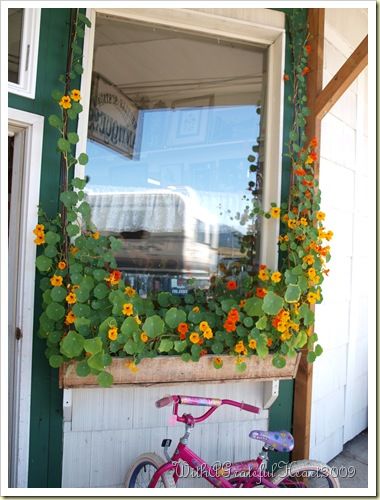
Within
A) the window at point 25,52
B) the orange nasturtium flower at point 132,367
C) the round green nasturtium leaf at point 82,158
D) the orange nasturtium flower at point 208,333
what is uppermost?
the window at point 25,52

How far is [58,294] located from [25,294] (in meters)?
0.24

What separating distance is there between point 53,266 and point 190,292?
86cm

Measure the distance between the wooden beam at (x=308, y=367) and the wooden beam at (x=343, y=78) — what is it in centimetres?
5

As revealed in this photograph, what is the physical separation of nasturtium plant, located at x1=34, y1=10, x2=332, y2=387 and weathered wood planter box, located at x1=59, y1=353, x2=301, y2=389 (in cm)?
4

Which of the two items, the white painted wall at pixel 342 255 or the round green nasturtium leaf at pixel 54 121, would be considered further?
the white painted wall at pixel 342 255

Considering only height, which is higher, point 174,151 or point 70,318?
point 174,151

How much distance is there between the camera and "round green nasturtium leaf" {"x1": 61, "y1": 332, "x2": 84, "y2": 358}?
1.71 meters

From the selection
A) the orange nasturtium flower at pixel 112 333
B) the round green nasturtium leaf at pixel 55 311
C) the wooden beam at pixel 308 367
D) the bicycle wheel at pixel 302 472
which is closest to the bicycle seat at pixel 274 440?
the bicycle wheel at pixel 302 472

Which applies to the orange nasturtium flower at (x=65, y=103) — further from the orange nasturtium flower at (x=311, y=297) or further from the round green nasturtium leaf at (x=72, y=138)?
the orange nasturtium flower at (x=311, y=297)

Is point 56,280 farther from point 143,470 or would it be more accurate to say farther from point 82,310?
point 143,470

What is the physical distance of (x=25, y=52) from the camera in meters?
1.94

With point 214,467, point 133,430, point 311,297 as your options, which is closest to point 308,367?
point 311,297

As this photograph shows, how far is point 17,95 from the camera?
74.0 inches

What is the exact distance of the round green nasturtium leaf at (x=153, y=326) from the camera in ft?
5.82
